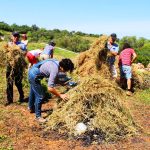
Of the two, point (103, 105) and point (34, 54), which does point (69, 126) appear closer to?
point (103, 105)

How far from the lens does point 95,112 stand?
753 cm

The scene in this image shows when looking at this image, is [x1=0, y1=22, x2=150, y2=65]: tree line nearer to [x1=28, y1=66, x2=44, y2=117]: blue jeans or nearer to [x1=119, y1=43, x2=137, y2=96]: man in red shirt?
[x1=119, y1=43, x2=137, y2=96]: man in red shirt

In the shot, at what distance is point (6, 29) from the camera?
38.7 m

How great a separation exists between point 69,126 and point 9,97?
2601mm

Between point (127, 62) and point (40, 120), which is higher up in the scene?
point (127, 62)

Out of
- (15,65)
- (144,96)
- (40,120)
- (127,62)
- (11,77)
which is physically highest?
(15,65)

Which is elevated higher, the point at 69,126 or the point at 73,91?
the point at 73,91

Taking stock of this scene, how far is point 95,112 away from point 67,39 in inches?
1025

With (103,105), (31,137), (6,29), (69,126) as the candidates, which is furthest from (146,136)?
(6,29)

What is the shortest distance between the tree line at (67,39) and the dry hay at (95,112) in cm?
1673

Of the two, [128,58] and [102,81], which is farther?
[128,58]

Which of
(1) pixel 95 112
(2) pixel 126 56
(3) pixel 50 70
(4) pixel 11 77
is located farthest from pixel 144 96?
(3) pixel 50 70

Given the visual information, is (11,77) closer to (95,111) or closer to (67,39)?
(95,111)

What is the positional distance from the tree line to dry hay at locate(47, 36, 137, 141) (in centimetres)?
1673
